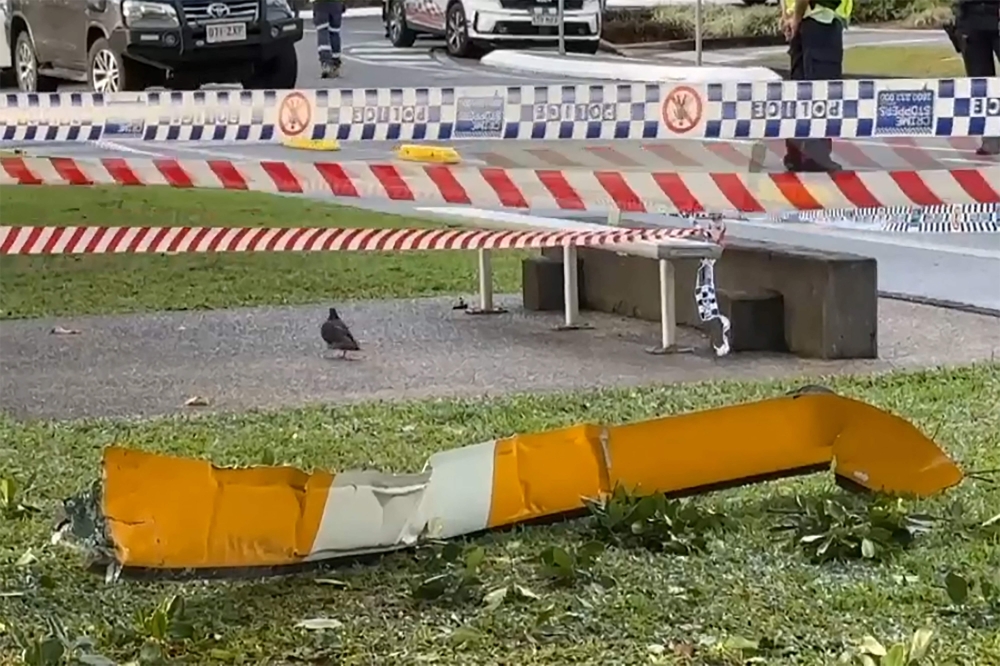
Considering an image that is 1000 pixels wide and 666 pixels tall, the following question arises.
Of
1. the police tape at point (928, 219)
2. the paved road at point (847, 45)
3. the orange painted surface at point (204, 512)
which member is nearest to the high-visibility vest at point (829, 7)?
the police tape at point (928, 219)

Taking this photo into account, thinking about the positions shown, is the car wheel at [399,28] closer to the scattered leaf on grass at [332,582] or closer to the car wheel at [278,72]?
the car wheel at [278,72]

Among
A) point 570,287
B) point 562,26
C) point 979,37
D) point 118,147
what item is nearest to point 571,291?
point 570,287

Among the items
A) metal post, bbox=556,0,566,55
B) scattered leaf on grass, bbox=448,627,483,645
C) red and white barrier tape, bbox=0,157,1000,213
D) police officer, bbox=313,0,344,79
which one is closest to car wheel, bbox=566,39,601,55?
metal post, bbox=556,0,566,55

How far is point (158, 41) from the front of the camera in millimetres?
11781

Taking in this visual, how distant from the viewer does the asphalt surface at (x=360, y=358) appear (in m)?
7.20

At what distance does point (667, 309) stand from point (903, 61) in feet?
30.3

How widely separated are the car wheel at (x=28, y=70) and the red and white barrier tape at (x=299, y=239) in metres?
3.32

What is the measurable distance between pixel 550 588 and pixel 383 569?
1.56ft

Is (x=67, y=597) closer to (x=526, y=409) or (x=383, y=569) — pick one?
(x=383, y=569)

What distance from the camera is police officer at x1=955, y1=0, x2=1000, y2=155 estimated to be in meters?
12.3

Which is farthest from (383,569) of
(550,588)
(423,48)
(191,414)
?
(423,48)

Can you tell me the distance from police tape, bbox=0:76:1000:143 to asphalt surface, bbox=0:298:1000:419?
1010mm

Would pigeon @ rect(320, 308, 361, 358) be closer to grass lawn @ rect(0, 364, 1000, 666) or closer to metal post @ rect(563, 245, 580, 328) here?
metal post @ rect(563, 245, 580, 328)

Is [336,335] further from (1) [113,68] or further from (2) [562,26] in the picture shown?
(2) [562,26]
